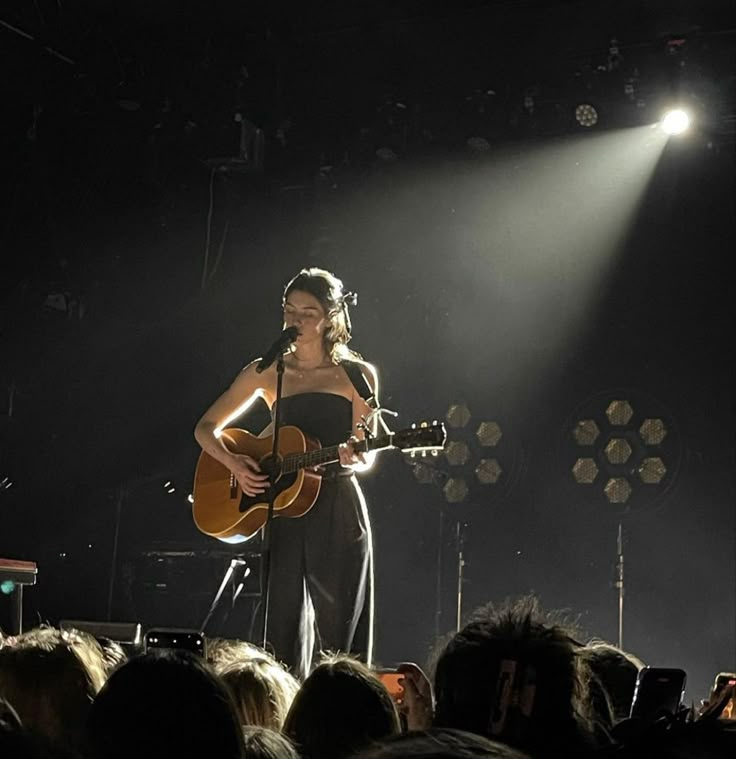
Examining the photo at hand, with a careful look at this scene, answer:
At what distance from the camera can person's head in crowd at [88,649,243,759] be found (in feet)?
4.22

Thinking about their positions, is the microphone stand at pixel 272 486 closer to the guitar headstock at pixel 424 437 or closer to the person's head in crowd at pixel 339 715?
the guitar headstock at pixel 424 437

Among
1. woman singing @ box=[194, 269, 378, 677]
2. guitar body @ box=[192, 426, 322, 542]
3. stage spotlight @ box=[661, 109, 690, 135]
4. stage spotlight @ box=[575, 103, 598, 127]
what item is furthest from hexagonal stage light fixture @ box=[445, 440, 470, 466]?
woman singing @ box=[194, 269, 378, 677]

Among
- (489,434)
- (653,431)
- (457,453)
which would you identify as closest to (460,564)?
(457,453)

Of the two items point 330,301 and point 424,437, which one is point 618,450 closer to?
point 424,437

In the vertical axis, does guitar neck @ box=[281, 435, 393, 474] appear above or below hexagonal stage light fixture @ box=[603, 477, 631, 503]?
above

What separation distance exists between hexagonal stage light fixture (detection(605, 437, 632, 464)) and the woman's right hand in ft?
15.0

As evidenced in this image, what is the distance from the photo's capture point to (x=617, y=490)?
28.9 feet

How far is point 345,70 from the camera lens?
27.1 ft

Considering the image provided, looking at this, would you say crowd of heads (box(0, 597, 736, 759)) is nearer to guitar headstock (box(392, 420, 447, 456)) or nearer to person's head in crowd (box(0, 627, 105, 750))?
person's head in crowd (box(0, 627, 105, 750))

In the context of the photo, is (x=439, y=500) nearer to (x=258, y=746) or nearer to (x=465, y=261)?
(x=465, y=261)

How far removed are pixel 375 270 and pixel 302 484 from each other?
4.95m

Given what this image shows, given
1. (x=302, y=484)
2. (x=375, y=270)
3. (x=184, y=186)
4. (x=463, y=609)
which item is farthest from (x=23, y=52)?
(x=463, y=609)

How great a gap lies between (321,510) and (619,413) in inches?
182

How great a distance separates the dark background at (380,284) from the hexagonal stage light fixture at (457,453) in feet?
0.83
